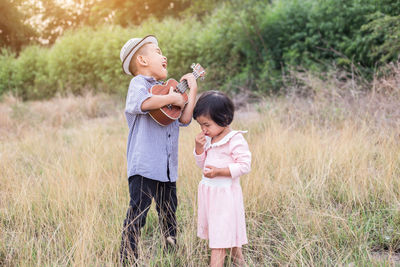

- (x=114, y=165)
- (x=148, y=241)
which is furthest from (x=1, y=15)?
(x=148, y=241)

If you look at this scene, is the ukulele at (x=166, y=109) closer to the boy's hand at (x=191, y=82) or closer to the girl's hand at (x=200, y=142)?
the boy's hand at (x=191, y=82)

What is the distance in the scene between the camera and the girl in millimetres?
2168

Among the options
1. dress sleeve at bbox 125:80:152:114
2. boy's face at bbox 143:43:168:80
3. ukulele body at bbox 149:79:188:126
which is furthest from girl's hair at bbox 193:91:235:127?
boy's face at bbox 143:43:168:80

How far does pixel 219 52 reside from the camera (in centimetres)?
987

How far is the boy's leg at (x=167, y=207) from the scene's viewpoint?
2617 mm

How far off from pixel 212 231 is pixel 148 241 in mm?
917

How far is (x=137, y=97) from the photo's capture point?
2330 millimetres

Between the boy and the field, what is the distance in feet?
0.98

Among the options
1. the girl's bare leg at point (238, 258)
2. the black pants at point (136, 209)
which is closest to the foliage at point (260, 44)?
the girl's bare leg at point (238, 258)

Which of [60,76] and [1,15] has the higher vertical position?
[1,15]

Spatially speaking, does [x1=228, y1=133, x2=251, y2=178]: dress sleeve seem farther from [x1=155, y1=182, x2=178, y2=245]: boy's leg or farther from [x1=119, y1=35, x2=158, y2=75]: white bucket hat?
[x1=119, y1=35, x2=158, y2=75]: white bucket hat

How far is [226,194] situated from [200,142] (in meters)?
0.38

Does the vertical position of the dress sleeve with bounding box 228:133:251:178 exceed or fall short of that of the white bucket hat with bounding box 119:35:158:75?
it falls short

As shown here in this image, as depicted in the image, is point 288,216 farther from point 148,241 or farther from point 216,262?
point 148,241
